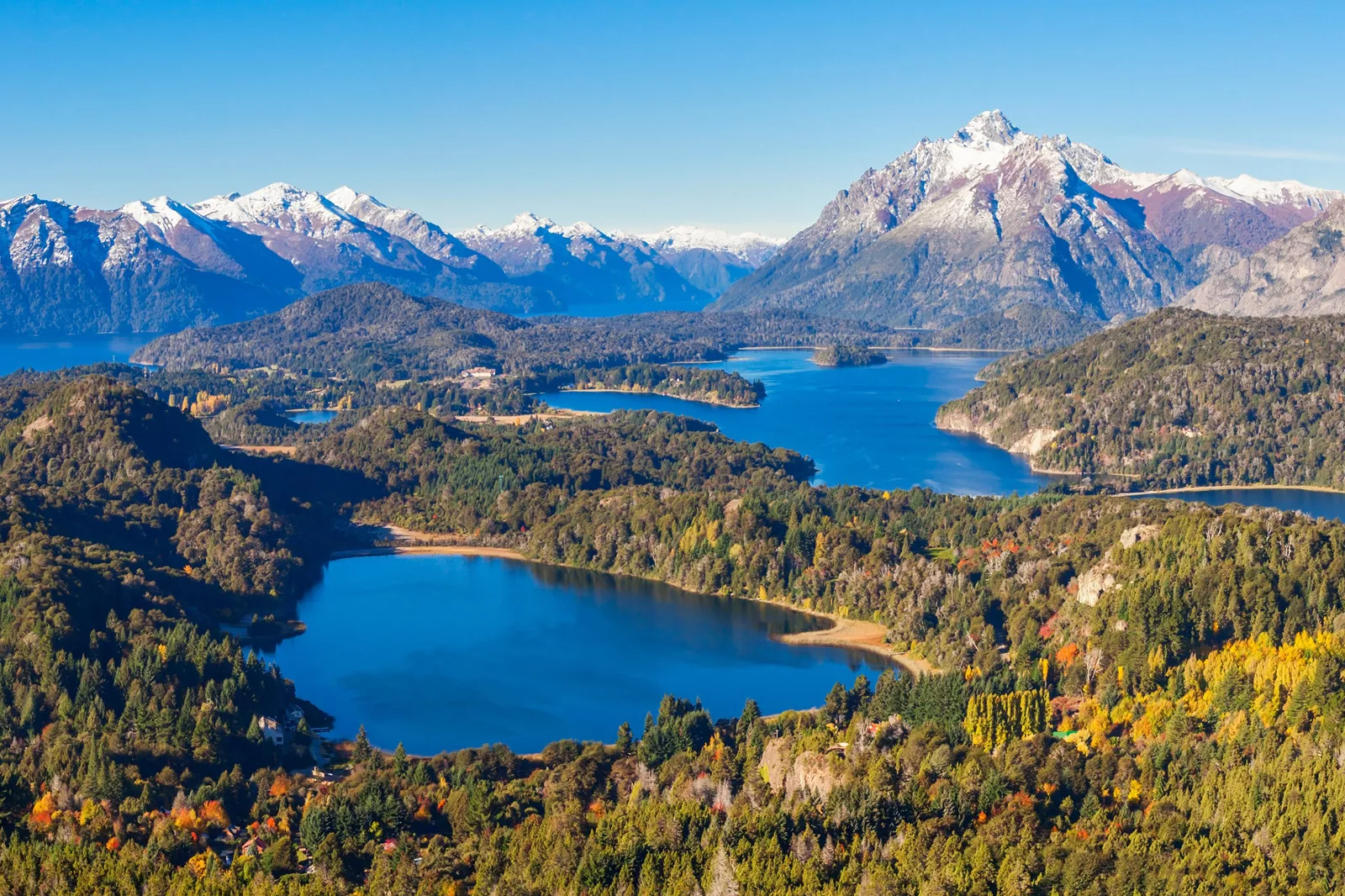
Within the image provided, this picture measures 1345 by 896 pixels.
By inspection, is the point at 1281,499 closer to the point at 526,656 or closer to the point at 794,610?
the point at 794,610

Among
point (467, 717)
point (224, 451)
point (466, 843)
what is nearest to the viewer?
point (466, 843)

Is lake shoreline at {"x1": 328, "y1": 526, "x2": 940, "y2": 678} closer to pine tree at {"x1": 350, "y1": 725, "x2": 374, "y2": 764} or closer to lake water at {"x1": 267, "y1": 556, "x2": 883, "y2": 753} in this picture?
lake water at {"x1": 267, "y1": 556, "x2": 883, "y2": 753}

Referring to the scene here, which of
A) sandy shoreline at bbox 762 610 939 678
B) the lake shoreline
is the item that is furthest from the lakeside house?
sandy shoreline at bbox 762 610 939 678

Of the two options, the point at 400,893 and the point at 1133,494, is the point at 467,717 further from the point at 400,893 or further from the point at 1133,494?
the point at 1133,494

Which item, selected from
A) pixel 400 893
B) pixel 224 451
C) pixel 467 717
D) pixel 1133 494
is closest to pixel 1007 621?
pixel 467 717

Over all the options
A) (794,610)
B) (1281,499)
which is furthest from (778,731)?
(1281,499)

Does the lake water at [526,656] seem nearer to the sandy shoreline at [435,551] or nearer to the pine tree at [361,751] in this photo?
the pine tree at [361,751]

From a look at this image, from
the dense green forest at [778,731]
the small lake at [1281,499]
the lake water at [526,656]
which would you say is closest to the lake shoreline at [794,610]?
the dense green forest at [778,731]
